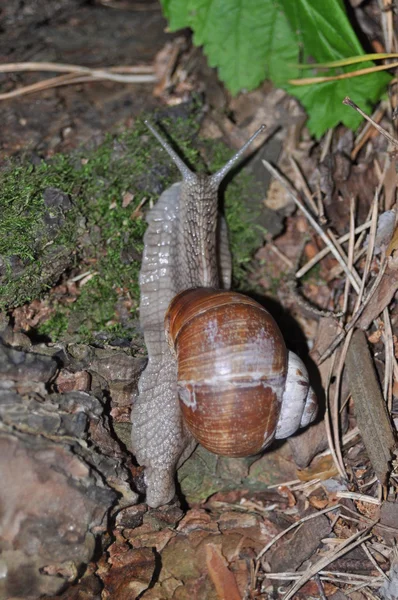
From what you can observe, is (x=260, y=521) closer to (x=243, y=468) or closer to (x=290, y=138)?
(x=243, y=468)

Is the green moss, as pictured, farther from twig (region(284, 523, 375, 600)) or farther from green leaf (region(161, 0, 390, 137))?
twig (region(284, 523, 375, 600))

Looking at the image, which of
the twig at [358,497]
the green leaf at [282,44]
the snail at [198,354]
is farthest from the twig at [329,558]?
the green leaf at [282,44]

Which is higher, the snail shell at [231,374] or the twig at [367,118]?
the twig at [367,118]

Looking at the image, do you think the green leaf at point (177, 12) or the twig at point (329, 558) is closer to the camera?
the twig at point (329, 558)

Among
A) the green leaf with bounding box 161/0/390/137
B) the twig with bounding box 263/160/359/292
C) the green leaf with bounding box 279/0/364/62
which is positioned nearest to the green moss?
the twig with bounding box 263/160/359/292

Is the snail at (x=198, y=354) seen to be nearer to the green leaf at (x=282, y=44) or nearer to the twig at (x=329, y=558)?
the green leaf at (x=282, y=44)

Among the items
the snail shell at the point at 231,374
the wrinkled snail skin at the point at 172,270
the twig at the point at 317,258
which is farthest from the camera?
the twig at the point at 317,258

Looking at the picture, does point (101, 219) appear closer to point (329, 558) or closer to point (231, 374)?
point (231, 374)

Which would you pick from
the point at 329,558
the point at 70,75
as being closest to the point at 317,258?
the point at 329,558
